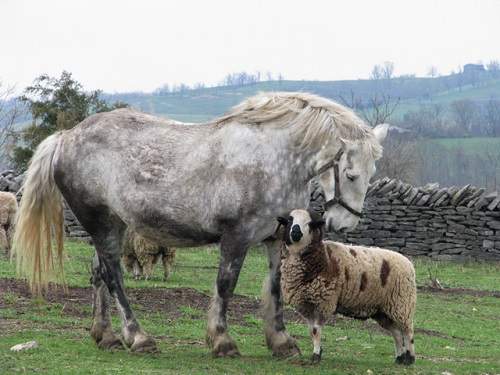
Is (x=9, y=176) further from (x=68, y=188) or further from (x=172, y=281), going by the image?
(x=68, y=188)

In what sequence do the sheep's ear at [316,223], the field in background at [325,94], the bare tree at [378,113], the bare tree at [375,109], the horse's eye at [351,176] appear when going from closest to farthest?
the sheep's ear at [316,223] → the horse's eye at [351,176] → the bare tree at [378,113] → the bare tree at [375,109] → the field in background at [325,94]

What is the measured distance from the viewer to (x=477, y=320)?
43.4 feet

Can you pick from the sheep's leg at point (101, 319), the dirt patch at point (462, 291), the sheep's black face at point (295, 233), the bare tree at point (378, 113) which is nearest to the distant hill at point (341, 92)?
the bare tree at point (378, 113)

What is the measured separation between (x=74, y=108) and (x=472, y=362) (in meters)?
19.5

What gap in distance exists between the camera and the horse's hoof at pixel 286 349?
8141 mm

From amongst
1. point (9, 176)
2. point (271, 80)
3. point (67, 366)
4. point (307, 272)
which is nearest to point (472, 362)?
point (307, 272)

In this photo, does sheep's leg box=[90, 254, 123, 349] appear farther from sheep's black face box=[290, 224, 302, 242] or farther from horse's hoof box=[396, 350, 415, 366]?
horse's hoof box=[396, 350, 415, 366]

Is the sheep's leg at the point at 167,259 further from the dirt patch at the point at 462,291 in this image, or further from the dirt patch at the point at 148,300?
the dirt patch at the point at 462,291

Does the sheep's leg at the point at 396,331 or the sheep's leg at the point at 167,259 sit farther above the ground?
the sheep's leg at the point at 396,331

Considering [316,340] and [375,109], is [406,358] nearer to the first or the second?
[316,340]

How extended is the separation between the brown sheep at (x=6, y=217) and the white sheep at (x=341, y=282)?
1176cm

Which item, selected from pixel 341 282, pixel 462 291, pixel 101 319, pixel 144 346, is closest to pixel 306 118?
pixel 341 282

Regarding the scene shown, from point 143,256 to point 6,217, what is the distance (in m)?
4.82


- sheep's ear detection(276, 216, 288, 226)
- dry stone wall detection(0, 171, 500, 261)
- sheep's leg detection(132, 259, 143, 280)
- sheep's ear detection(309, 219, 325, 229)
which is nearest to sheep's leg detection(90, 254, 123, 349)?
sheep's ear detection(276, 216, 288, 226)
